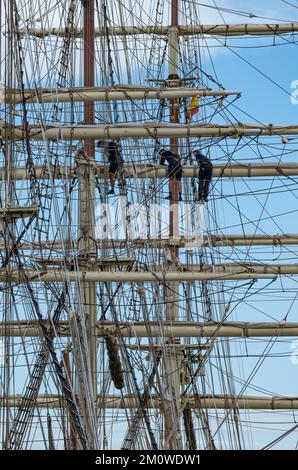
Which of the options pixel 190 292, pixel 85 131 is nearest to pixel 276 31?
pixel 190 292

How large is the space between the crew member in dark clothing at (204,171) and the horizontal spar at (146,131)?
73.1 inches

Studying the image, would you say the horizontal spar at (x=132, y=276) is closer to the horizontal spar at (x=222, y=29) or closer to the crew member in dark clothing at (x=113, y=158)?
the crew member in dark clothing at (x=113, y=158)

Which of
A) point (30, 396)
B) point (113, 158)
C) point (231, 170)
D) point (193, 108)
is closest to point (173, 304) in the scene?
point (231, 170)

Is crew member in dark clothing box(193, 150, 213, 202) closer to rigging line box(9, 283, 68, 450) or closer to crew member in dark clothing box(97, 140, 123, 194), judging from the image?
crew member in dark clothing box(97, 140, 123, 194)

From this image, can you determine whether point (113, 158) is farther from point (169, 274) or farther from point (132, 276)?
point (132, 276)

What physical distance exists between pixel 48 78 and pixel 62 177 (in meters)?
3.65

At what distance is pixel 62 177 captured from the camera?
33812mm

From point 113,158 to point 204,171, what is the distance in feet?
12.2

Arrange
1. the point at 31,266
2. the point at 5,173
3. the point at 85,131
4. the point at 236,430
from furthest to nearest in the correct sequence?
the point at 236,430
the point at 85,131
the point at 31,266
the point at 5,173

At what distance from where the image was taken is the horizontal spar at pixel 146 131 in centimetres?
3456

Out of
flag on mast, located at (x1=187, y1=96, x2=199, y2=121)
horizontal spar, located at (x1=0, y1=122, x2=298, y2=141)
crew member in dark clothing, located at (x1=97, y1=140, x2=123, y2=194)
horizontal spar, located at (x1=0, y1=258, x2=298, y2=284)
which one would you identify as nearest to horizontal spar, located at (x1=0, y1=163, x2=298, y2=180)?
crew member in dark clothing, located at (x1=97, y1=140, x2=123, y2=194)

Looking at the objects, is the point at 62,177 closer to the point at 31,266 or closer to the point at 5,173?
the point at 31,266

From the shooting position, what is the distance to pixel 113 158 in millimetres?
37188

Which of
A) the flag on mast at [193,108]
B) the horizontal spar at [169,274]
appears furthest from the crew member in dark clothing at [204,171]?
the horizontal spar at [169,274]
